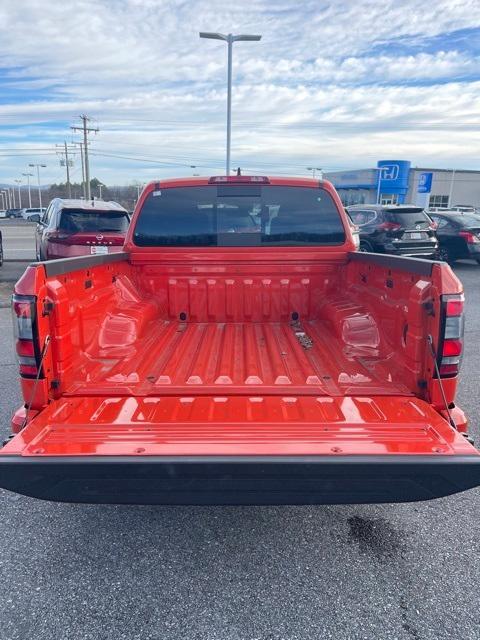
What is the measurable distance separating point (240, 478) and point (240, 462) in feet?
0.34

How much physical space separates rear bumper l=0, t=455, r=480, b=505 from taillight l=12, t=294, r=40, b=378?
1.99ft

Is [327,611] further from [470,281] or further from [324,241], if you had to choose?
[470,281]

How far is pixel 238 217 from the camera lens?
4402mm

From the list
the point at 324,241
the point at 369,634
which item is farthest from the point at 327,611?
the point at 324,241

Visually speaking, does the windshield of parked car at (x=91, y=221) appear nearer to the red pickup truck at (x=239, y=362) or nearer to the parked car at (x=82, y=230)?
the parked car at (x=82, y=230)

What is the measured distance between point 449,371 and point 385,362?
0.62 meters

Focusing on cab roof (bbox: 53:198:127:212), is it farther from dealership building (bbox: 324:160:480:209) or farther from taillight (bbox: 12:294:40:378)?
dealership building (bbox: 324:160:480:209)

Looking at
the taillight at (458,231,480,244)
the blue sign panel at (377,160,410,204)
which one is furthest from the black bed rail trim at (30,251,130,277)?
the blue sign panel at (377,160,410,204)

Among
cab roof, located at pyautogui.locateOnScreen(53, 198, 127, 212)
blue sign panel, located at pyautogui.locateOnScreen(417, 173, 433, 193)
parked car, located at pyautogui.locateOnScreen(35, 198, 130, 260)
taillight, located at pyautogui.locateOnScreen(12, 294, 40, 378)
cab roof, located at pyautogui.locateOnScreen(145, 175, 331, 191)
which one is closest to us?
taillight, located at pyautogui.locateOnScreen(12, 294, 40, 378)

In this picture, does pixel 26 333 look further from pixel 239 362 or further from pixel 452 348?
pixel 452 348

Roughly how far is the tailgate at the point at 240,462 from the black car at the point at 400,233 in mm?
11560

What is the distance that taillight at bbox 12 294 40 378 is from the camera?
8.13 feet

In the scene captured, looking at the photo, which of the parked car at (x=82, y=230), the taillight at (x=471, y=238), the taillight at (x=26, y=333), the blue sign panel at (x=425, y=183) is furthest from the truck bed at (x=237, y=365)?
the blue sign panel at (x=425, y=183)

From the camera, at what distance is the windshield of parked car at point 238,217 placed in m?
4.37
